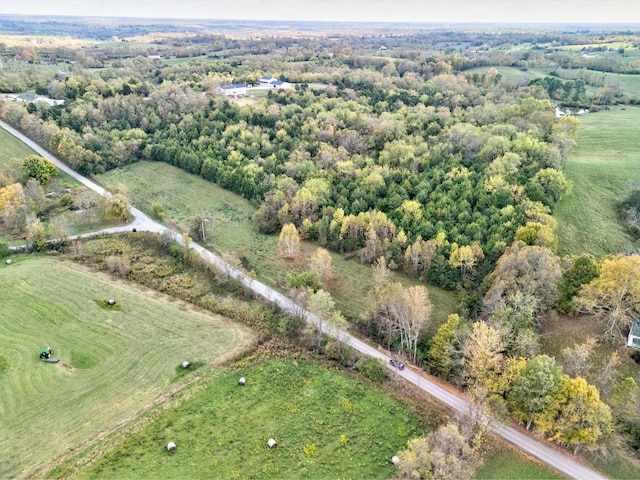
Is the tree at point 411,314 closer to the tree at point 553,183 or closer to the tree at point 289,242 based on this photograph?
the tree at point 289,242

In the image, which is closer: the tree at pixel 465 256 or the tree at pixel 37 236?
the tree at pixel 465 256

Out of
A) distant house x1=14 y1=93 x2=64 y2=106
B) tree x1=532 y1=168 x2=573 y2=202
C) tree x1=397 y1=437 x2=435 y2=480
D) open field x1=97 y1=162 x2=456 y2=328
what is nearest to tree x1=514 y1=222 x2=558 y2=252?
open field x1=97 y1=162 x2=456 y2=328

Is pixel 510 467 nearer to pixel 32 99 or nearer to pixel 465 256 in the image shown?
pixel 465 256

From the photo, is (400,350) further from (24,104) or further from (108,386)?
(24,104)

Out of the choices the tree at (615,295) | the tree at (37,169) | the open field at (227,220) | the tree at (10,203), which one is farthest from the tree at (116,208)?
the tree at (615,295)

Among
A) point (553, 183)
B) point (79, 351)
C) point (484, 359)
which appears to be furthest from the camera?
point (553, 183)

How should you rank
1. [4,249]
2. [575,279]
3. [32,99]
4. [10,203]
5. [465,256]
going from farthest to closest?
1. [32,99]
2. [10,203]
3. [4,249]
4. [465,256]
5. [575,279]

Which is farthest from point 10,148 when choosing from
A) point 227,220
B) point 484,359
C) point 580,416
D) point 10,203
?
point 580,416
